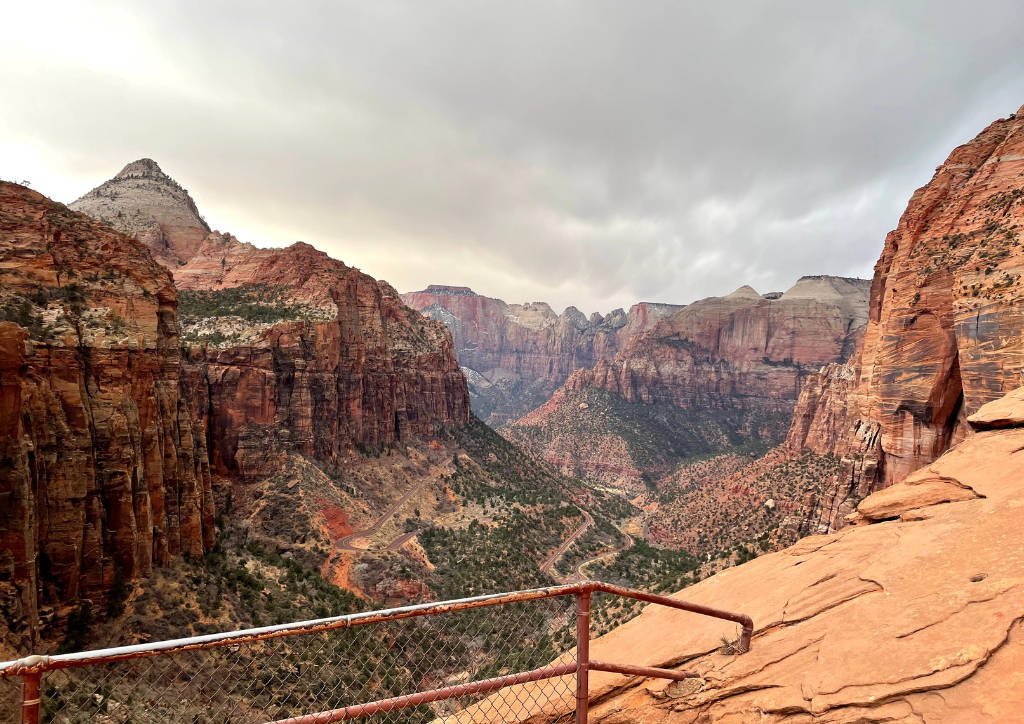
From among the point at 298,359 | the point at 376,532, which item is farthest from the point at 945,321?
the point at 298,359

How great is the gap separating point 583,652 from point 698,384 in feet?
488

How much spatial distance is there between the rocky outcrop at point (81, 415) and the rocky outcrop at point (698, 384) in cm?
9668

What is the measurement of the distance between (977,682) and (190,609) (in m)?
26.1

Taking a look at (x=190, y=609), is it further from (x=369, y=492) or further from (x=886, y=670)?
(x=369, y=492)

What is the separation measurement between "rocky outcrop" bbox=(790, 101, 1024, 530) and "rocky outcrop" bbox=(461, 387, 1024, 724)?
11736mm

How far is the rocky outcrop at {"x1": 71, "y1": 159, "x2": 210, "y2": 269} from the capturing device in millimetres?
67938

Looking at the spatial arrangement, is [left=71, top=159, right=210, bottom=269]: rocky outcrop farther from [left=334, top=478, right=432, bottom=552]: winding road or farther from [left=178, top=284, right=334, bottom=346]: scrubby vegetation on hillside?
[left=334, top=478, right=432, bottom=552]: winding road

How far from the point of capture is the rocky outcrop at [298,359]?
142ft

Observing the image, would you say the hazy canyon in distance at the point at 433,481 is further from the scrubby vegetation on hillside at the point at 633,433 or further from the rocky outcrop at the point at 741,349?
the rocky outcrop at the point at 741,349

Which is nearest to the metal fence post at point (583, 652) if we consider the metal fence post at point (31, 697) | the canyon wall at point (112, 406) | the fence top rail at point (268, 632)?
the fence top rail at point (268, 632)

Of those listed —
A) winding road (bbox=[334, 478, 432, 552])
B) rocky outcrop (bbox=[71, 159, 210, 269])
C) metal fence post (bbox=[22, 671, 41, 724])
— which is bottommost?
winding road (bbox=[334, 478, 432, 552])

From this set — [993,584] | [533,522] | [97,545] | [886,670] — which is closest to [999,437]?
[993,584]

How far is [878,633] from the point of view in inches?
205

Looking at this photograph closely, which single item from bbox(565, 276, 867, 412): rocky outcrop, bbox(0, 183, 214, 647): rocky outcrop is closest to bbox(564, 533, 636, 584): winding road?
bbox(0, 183, 214, 647): rocky outcrop
